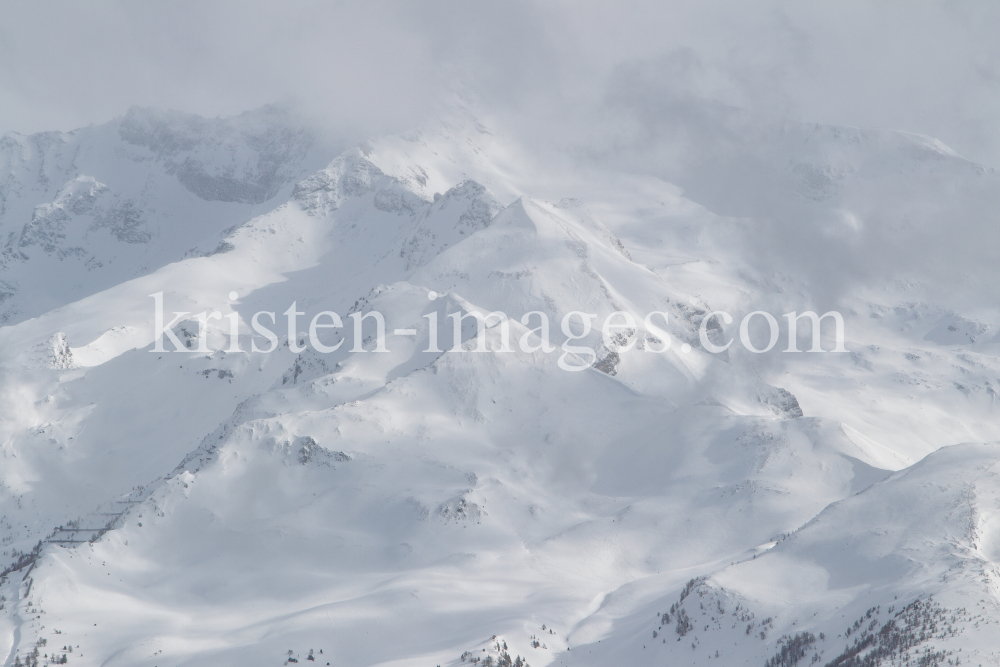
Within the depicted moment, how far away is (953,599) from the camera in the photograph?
240 ft

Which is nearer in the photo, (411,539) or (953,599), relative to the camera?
(953,599)

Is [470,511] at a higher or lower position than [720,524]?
higher

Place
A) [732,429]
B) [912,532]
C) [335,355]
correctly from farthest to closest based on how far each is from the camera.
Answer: [335,355]
[732,429]
[912,532]

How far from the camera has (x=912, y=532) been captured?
8794 centimetres

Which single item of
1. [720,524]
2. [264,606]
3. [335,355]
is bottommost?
[720,524]

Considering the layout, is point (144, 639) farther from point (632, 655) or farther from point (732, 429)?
point (732, 429)

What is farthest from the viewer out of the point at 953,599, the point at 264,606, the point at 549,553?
the point at 549,553

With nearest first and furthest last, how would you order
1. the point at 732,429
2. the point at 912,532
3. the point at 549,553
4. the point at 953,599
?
the point at 953,599 → the point at 912,532 → the point at 549,553 → the point at 732,429

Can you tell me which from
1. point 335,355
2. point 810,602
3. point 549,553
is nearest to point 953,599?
point 810,602

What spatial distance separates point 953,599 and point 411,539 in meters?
56.8

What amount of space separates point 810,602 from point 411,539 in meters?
45.2

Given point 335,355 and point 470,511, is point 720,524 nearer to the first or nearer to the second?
point 470,511

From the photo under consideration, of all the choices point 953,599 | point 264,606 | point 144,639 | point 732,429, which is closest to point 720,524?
point 732,429

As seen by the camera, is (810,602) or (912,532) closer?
(810,602)
